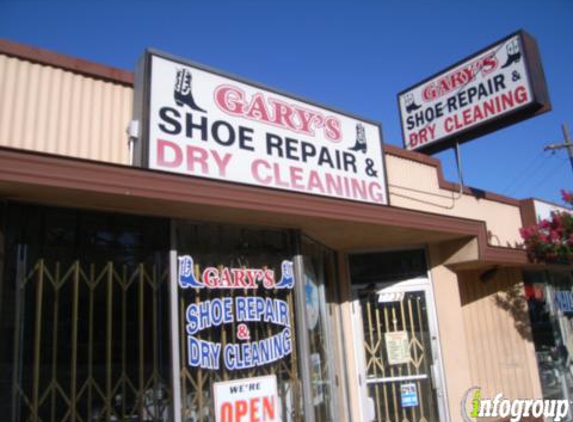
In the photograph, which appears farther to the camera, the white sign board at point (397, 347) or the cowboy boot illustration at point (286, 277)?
the white sign board at point (397, 347)

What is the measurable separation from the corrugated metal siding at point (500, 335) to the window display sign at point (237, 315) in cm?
413

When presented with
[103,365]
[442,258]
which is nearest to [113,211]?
[103,365]

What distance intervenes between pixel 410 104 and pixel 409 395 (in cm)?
547

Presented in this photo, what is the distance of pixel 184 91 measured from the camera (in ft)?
16.8

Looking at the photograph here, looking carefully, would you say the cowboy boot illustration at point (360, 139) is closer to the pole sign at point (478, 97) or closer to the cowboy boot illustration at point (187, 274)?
the cowboy boot illustration at point (187, 274)

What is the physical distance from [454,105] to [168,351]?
6806 mm

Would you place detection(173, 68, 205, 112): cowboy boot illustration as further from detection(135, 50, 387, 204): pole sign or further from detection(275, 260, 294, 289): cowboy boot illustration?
detection(275, 260, 294, 289): cowboy boot illustration

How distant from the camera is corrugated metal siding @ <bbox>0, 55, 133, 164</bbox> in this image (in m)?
4.20

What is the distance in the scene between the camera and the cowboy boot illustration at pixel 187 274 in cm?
493

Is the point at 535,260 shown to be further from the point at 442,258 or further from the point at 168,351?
the point at 168,351

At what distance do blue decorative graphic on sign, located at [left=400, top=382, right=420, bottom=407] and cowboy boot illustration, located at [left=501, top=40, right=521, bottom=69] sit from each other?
17.6 feet

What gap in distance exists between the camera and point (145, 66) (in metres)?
4.85

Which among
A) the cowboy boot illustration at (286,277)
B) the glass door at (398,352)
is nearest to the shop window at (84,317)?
the cowboy boot illustration at (286,277)

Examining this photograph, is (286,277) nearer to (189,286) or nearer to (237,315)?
(237,315)
